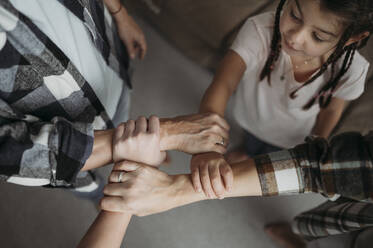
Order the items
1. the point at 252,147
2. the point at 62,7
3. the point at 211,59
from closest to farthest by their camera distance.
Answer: the point at 62,7 < the point at 252,147 < the point at 211,59

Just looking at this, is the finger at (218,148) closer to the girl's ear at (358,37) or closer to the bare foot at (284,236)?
the girl's ear at (358,37)

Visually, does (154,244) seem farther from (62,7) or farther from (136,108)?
(62,7)

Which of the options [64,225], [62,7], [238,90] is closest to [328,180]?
[238,90]

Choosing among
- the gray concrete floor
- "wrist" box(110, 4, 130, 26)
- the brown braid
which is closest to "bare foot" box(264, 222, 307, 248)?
the gray concrete floor

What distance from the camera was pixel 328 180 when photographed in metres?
0.71

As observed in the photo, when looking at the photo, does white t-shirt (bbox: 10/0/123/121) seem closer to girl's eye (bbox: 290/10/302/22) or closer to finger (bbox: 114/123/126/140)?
finger (bbox: 114/123/126/140)

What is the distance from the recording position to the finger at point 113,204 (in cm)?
70

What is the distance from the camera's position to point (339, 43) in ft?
2.35

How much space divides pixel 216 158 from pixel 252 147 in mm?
567

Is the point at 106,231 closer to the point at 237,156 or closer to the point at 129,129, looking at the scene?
the point at 129,129

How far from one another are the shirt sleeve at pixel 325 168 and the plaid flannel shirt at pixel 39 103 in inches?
17.8

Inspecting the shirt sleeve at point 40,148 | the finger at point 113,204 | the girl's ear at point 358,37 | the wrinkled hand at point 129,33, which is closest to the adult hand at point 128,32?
the wrinkled hand at point 129,33

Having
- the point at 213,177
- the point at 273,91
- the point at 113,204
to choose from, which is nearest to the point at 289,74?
the point at 273,91

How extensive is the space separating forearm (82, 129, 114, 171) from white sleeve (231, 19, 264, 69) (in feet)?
1.48
